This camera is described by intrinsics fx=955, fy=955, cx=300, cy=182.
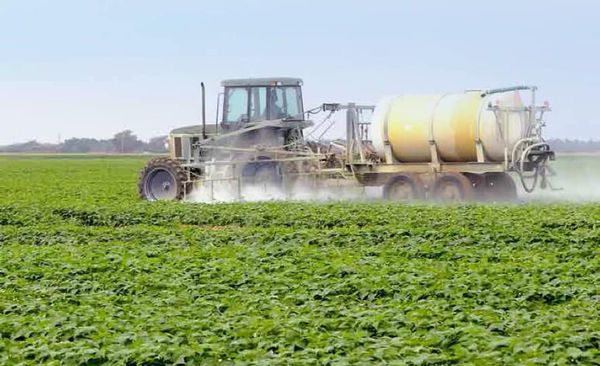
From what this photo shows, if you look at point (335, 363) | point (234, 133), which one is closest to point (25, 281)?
point (335, 363)

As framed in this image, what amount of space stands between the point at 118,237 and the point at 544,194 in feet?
41.4

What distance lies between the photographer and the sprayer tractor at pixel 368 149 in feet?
77.5

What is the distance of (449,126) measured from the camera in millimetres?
23812

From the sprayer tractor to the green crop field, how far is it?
16.6 feet

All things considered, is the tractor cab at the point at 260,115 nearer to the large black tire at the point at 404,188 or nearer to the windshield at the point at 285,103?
the windshield at the point at 285,103

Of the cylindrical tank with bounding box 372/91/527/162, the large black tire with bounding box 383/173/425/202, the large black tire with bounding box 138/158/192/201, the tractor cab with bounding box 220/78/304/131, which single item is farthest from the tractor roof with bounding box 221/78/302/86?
the large black tire with bounding box 383/173/425/202

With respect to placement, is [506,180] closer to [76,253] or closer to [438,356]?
[76,253]

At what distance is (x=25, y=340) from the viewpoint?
866 cm

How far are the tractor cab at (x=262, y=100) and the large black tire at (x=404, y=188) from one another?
2987 mm

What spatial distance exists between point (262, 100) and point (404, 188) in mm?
4447

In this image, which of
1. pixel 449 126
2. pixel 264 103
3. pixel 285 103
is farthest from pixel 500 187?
pixel 264 103

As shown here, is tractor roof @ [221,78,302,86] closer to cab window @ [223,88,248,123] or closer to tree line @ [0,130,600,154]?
cab window @ [223,88,248,123]

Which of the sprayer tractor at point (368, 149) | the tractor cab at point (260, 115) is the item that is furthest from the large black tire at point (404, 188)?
the tractor cab at point (260, 115)

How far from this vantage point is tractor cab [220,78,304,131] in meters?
25.4
